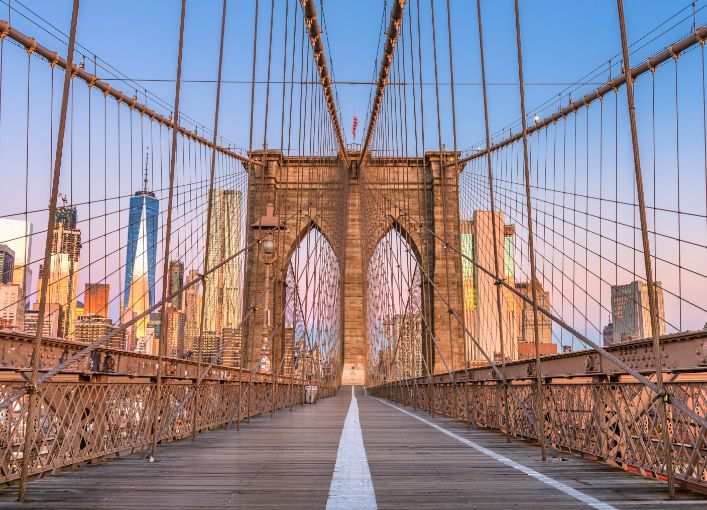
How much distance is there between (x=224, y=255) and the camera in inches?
819

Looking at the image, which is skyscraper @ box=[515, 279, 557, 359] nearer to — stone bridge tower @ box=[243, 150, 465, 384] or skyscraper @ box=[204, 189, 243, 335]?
Answer: stone bridge tower @ box=[243, 150, 465, 384]

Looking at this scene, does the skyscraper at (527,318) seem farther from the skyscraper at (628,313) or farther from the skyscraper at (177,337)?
the skyscraper at (177,337)

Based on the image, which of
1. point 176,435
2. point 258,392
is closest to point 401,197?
point 258,392

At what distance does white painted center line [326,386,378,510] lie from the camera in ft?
9.79

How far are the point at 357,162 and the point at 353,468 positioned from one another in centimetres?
3149

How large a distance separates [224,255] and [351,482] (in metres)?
17.6

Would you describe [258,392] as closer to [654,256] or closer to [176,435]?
[176,435]

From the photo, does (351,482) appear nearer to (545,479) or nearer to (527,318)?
(545,479)

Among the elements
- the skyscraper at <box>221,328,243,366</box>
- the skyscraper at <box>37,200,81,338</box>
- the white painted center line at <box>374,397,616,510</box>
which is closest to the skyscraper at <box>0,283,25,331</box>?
the skyscraper at <box>37,200,81,338</box>

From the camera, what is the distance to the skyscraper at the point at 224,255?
2105 cm

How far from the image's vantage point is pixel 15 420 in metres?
3.82

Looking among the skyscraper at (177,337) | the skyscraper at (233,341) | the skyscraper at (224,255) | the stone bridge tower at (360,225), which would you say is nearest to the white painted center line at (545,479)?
the skyscraper at (233,341)

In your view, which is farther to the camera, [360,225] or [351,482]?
[360,225]

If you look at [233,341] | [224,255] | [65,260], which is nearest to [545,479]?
Result: [65,260]
